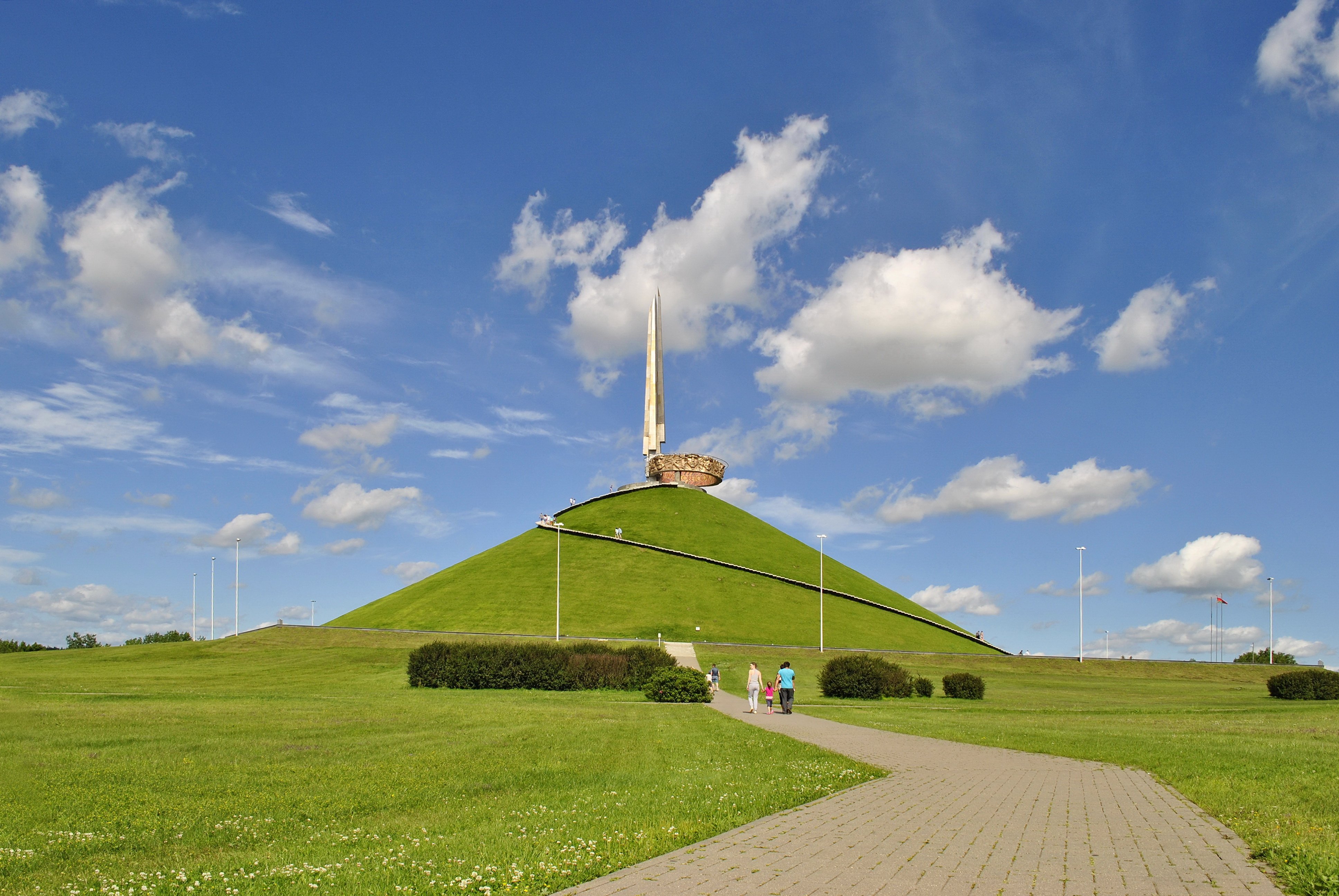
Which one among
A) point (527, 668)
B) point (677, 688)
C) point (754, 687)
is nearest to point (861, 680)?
point (677, 688)

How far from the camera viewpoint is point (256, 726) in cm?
1991

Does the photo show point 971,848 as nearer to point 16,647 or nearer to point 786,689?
point 786,689

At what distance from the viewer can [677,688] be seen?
32.4m

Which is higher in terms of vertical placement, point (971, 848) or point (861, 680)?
point (971, 848)

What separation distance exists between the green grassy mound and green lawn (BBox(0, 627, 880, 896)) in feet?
170

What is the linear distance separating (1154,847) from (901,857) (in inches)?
110

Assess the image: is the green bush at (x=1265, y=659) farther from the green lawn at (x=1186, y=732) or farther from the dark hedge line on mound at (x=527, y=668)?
the dark hedge line on mound at (x=527, y=668)

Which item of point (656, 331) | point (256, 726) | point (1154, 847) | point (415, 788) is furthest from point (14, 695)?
point (656, 331)

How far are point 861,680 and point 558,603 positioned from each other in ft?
117

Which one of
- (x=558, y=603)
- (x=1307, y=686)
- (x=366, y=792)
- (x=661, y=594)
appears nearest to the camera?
(x=366, y=792)

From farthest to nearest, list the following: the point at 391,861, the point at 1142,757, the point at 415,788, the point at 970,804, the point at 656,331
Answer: the point at 656,331 < the point at 1142,757 < the point at 415,788 < the point at 970,804 < the point at 391,861

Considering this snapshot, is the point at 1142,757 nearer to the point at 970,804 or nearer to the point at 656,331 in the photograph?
the point at 970,804

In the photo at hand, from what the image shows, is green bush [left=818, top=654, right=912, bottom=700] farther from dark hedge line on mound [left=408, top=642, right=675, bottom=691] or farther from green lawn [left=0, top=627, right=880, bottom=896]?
green lawn [left=0, top=627, right=880, bottom=896]

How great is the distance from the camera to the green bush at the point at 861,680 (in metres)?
38.2
